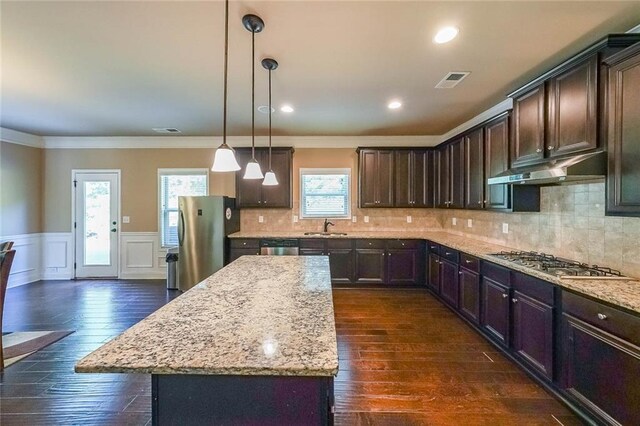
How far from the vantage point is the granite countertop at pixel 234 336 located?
959 millimetres

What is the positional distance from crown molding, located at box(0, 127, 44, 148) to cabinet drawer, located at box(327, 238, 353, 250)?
A: 575 centimetres

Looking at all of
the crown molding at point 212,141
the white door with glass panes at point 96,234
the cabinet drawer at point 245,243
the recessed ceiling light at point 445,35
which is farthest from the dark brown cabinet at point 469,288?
the white door with glass panes at point 96,234

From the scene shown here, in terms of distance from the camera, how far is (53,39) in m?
2.29

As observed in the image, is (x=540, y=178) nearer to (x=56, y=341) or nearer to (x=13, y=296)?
(x=56, y=341)

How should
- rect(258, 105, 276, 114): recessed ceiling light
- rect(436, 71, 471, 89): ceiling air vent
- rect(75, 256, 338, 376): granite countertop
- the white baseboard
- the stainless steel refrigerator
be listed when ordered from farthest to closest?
1. the white baseboard
2. the stainless steel refrigerator
3. rect(258, 105, 276, 114): recessed ceiling light
4. rect(436, 71, 471, 89): ceiling air vent
5. rect(75, 256, 338, 376): granite countertop

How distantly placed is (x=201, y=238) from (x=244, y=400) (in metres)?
4.01

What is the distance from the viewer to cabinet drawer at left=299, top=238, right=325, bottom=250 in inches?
188

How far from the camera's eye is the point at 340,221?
5449 millimetres

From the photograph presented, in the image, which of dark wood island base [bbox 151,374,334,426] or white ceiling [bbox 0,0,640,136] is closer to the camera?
dark wood island base [bbox 151,374,334,426]

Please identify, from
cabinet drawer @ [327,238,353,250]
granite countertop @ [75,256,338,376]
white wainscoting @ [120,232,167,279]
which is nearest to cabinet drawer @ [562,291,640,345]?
granite countertop @ [75,256,338,376]

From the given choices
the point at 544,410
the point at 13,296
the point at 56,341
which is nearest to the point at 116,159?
the point at 13,296

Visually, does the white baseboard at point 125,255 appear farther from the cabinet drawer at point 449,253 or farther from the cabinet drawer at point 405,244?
the cabinet drawer at point 449,253

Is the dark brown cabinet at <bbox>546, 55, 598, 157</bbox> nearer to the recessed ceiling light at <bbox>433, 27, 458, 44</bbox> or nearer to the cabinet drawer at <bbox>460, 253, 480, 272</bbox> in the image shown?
the recessed ceiling light at <bbox>433, 27, 458, 44</bbox>

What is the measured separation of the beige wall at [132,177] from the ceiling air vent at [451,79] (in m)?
3.94
